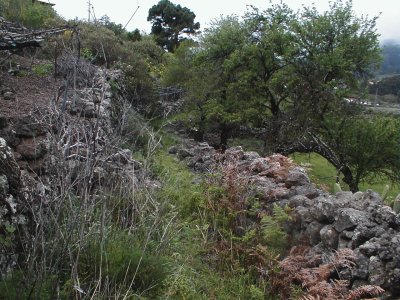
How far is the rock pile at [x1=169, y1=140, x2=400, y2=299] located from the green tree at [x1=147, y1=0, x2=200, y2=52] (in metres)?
39.7

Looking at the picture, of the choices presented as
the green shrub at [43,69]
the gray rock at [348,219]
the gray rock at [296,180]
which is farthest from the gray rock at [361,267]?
the green shrub at [43,69]

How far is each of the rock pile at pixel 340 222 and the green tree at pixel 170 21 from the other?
130 feet

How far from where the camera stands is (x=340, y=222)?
17.3 feet

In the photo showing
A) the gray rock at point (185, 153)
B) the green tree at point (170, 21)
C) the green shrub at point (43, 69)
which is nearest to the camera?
the green shrub at point (43, 69)

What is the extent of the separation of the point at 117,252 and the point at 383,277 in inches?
99.3

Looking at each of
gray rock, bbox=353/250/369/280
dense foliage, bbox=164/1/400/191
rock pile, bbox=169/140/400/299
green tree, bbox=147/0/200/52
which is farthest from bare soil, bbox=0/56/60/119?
green tree, bbox=147/0/200/52

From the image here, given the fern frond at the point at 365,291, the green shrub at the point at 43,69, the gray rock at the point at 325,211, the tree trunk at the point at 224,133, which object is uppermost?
the green shrub at the point at 43,69

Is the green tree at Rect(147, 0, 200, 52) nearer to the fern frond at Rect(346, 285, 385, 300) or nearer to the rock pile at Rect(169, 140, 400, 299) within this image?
the rock pile at Rect(169, 140, 400, 299)

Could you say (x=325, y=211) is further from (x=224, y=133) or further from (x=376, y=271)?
(x=224, y=133)

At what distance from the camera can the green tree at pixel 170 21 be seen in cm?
4578

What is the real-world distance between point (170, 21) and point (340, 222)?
4377cm

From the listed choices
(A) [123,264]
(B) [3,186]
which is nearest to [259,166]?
(A) [123,264]

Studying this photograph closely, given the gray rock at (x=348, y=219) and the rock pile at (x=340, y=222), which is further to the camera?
the gray rock at (x=348, y=219)

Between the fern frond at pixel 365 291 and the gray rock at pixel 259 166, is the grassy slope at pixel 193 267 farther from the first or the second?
the gray rock at pixel 259 166
